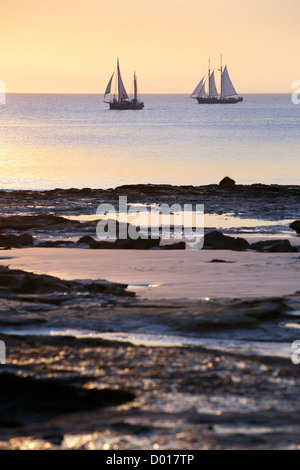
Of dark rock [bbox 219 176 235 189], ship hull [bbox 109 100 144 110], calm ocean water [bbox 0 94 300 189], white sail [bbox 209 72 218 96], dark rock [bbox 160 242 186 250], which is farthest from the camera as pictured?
white sail [bbox 209 72 218 96]

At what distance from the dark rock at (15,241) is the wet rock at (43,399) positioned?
Answer: 367 inches

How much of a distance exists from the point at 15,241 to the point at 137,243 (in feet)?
8.33

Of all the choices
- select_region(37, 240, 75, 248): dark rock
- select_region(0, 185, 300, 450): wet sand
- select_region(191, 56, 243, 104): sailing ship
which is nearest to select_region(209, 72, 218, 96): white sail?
select_region(191, 56, 243, 104): sailing ship

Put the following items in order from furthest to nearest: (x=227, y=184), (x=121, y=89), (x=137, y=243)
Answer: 1. (x=121, y=89)
2. (x=227, y=184)
3. (x=137, y=243)

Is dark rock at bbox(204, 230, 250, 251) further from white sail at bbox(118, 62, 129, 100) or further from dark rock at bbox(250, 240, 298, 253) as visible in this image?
white sail at bbox(118, 62, 129, 100)

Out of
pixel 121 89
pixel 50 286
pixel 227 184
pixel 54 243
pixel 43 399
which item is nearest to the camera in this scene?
pixel 43 399

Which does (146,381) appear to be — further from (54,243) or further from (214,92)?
(214,92)

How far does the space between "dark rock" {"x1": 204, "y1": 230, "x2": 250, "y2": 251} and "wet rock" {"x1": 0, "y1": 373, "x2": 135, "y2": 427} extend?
921 centimetres

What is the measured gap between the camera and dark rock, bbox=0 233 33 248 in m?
16.2

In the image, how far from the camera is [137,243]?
15.8 m

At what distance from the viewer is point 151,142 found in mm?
69375

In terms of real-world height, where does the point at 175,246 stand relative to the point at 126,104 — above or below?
below

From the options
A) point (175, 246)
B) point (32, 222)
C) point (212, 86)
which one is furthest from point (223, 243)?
point (212, 86)
